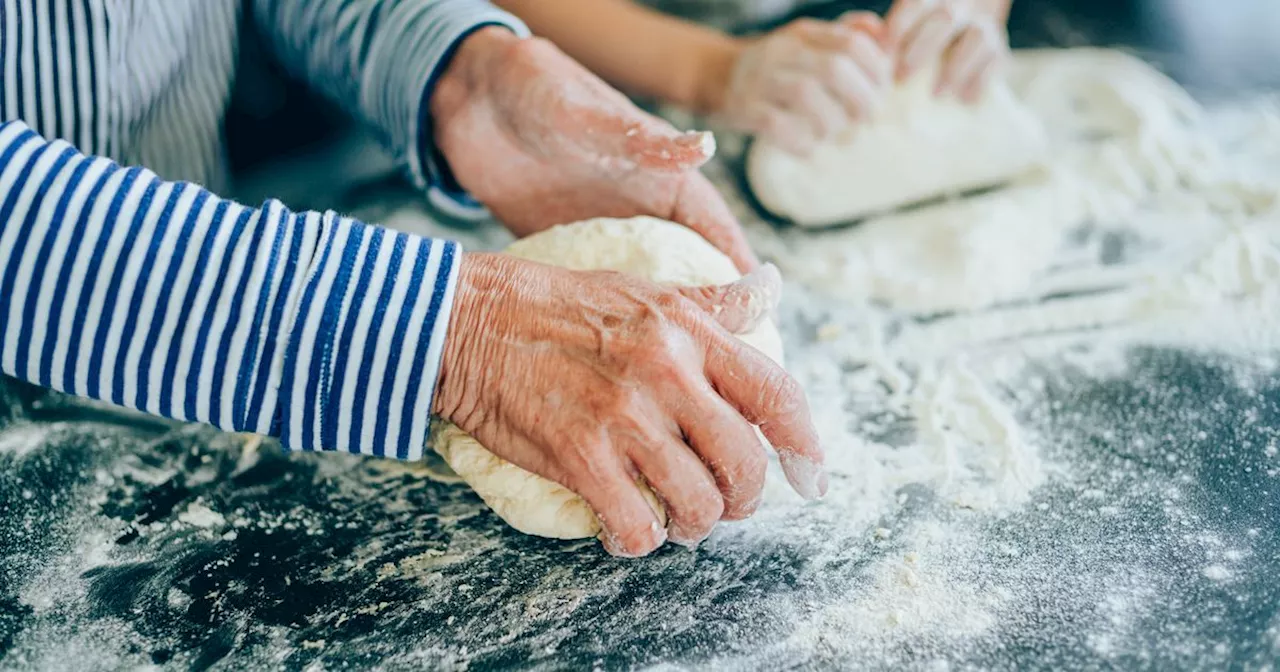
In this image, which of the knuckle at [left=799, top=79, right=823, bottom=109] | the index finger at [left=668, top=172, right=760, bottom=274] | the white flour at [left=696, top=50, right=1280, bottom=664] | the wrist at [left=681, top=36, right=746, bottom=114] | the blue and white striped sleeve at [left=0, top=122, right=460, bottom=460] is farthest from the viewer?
the wrist at [left=681, top=36, right=746, bottom=114]

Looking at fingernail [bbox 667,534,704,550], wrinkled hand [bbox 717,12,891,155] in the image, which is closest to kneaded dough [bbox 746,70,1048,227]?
wrinkled hand [bbox 717,12,891,155]

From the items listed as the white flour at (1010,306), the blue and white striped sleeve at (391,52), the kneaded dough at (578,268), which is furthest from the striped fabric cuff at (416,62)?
the white flour at (1010,306)

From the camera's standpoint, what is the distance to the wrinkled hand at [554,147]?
1085 millimetres

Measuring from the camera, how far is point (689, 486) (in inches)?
33.6

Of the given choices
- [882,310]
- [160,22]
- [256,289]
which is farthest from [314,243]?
[882,310]

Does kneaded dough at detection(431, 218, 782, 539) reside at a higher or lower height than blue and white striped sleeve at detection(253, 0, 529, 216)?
lower

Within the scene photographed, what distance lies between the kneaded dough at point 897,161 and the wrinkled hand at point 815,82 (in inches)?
1.0

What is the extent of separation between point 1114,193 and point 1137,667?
32.6 inches

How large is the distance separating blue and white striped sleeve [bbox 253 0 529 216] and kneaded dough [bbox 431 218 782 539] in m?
0.21

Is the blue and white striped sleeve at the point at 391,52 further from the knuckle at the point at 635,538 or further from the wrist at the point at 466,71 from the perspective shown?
the knuckle at the point at 635,538

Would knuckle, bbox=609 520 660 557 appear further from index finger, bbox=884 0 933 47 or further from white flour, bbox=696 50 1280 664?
index finger, bbox=884 0 933 47

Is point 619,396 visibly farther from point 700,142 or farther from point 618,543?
point 700,142

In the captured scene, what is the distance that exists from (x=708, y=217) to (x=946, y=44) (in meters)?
0.56

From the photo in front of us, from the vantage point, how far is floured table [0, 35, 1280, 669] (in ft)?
2.79
